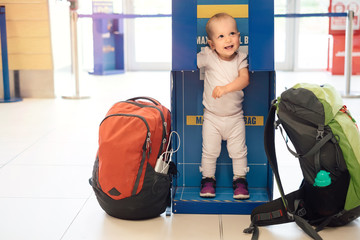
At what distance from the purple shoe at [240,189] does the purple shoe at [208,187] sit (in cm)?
10

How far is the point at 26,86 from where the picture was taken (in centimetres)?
559

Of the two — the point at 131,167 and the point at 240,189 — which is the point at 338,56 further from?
the point at 131,167

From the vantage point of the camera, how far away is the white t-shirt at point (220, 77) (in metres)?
2.19

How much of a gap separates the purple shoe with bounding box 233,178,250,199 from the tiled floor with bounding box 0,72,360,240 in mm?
93

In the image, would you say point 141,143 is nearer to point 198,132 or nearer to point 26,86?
point 198,132

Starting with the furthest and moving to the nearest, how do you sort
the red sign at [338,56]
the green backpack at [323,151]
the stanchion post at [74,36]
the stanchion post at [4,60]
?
the red sign at [338,56] < the stanchion post at [74,36] < the stanchion post at [4,60] < the green backpack at [323,151]

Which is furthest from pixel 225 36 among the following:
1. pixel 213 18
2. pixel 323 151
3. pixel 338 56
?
pixel 338 56

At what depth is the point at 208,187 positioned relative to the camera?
7.34ft

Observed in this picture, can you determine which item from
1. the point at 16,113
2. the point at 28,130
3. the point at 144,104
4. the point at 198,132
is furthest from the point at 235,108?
the point at 16,113

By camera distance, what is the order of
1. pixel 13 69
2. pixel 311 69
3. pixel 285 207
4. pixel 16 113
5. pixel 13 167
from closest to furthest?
pixel 285 207, pixel 13 167, pixel 16 113, pixel 13 69, pixel 311 69

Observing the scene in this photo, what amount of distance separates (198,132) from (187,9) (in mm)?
604

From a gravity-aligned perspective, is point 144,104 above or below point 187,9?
below

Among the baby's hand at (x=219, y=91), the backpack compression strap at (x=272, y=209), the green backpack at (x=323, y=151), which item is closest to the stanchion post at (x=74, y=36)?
the baby's hand at (x=219, y=91)

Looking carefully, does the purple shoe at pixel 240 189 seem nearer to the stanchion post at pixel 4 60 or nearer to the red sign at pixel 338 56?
the stanchion post at pixel 4 60
